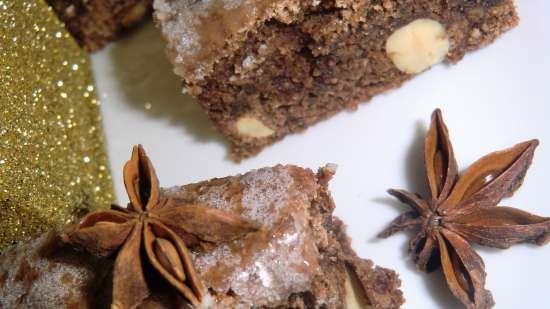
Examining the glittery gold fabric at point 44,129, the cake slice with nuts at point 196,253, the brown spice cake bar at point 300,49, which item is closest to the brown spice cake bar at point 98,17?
the glittery gold fabric at point 44,129

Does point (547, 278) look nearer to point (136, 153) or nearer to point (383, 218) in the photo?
point (383, 218)

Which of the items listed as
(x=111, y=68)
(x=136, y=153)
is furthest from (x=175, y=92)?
(x=136, y=153)

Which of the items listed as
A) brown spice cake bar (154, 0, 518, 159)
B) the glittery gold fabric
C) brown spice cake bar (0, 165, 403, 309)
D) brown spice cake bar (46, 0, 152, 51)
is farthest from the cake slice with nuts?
brown spice cake bar (46, 0, 152, 51)

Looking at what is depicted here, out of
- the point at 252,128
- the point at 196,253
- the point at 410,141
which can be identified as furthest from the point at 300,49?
the point at 196,253

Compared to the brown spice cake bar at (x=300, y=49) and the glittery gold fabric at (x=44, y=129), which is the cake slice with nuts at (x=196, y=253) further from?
the brown spice cake bar at (x=300, y=49)

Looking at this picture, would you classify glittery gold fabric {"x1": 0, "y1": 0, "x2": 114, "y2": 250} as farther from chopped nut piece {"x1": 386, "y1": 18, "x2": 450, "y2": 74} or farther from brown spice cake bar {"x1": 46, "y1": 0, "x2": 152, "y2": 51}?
chopped nut piece {"x1": 386, "y1": 18, "x2": 450, "y2": 74}

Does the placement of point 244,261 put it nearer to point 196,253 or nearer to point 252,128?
point 196,253
